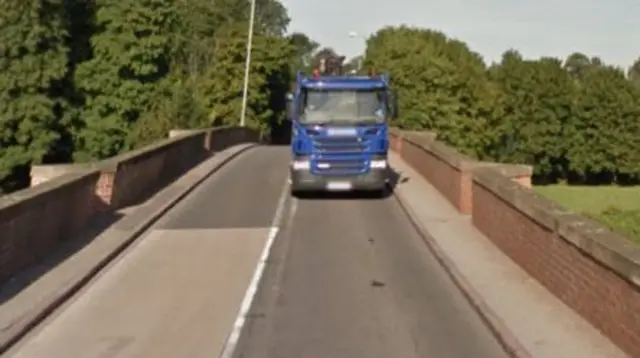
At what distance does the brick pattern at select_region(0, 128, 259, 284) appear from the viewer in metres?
14.4

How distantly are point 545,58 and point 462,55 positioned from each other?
36.8 ft

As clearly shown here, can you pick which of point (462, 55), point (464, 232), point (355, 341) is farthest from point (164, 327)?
point (462, 55)

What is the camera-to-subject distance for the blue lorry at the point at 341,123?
24.9 metres

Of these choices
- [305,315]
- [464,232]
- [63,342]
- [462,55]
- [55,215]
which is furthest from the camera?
[462,55]

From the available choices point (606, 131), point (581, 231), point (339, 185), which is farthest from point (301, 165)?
point (606, 131)

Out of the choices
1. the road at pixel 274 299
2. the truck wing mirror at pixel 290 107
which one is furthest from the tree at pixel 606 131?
the road at pixel 274 299

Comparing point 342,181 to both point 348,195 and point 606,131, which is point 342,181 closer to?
point 348,195

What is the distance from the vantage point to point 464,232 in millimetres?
20203

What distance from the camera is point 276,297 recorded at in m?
14.1

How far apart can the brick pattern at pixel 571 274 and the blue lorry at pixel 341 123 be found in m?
6.71

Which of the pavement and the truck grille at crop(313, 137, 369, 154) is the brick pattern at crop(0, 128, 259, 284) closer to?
the pavement

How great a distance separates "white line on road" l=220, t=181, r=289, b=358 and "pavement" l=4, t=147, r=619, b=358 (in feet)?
0.05

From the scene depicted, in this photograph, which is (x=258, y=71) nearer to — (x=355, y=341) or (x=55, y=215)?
(x=55, y=215)

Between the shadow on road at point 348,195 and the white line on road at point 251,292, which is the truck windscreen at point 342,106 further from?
the white line on road at point 251,292
